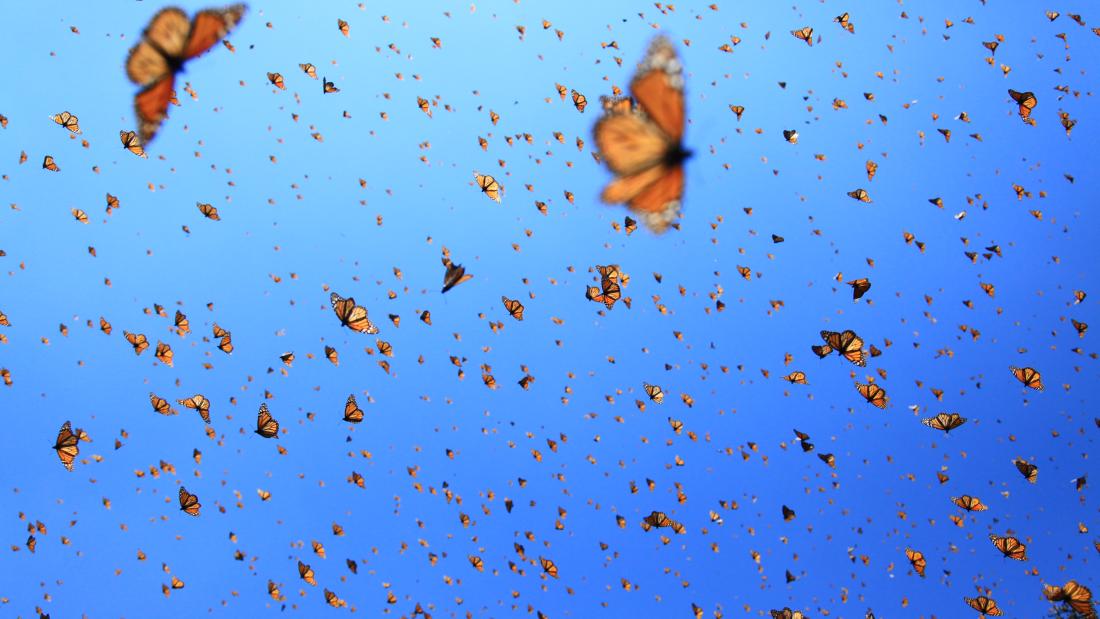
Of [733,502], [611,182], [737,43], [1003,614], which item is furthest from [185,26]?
[1003,614]

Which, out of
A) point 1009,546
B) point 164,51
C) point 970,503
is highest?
point 970,503

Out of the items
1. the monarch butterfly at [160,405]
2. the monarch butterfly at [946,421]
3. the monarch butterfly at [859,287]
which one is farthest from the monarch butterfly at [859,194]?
the monarch butterfly at [160,405]

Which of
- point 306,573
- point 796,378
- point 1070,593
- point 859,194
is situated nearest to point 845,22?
point 859,194

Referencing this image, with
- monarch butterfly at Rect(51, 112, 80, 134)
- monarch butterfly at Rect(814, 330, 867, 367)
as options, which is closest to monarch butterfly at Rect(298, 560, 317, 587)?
monarch butterfly at Rect(51, 112, 80, 134)

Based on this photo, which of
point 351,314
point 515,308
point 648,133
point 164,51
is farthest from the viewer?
point 515,308

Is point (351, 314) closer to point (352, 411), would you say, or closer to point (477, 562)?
point (352, 411)

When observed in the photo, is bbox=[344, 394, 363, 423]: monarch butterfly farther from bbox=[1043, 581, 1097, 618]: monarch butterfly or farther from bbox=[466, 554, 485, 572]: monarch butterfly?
bbox=[1043, 581, 1097, 618]: monarch butterfly

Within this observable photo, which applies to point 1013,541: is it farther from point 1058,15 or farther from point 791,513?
point 1058,15
